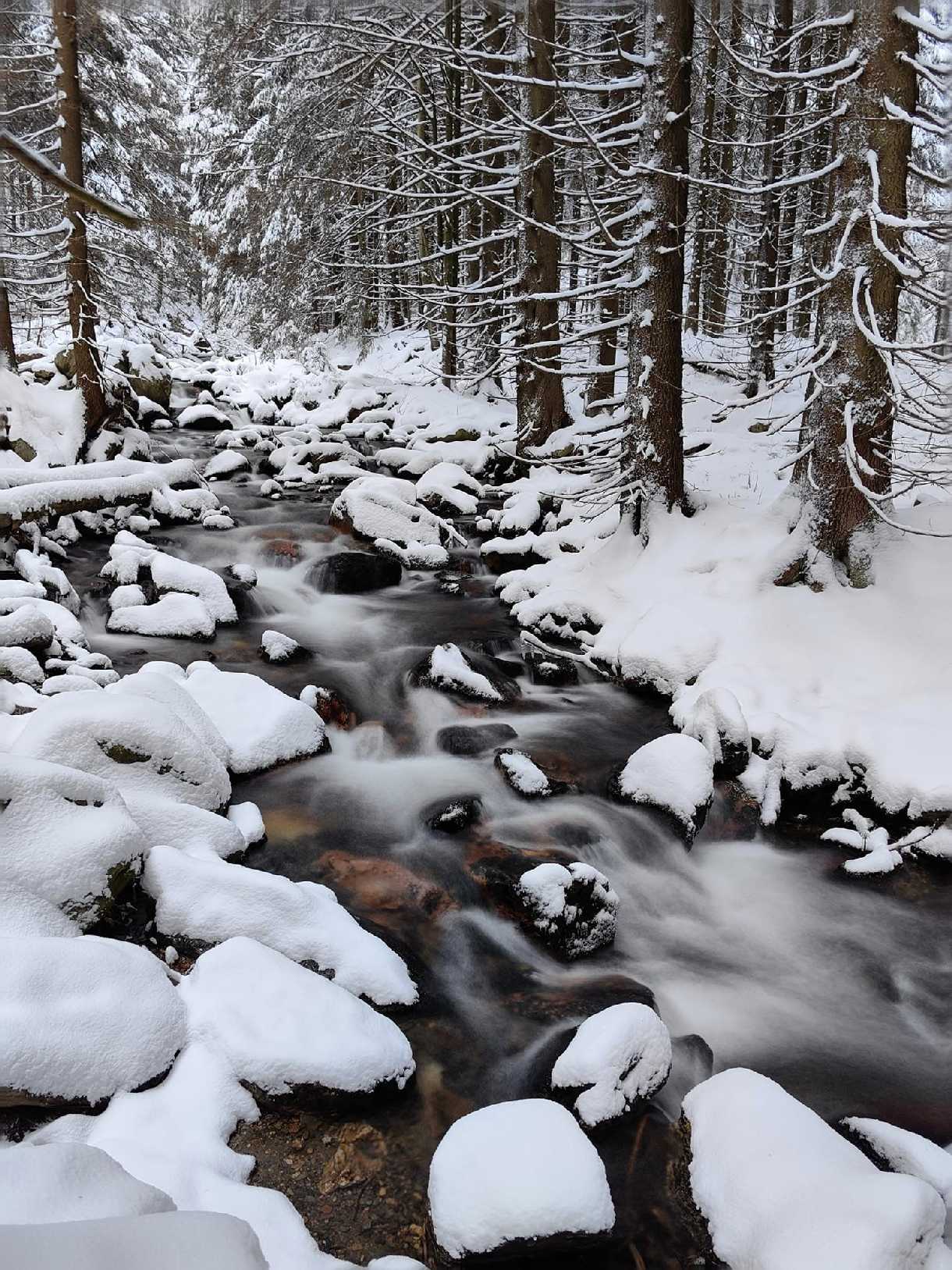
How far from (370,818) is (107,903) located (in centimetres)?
199

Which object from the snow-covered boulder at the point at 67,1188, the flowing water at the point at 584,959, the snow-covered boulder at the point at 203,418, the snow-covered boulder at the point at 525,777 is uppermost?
the snow-covered boulder at the point at 67,1188

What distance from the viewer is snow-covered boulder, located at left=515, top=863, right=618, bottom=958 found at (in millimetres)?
4309

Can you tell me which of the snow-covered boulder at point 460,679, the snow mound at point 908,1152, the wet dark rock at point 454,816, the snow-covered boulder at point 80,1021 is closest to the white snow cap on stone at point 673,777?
the wet dark rock at point 454,816

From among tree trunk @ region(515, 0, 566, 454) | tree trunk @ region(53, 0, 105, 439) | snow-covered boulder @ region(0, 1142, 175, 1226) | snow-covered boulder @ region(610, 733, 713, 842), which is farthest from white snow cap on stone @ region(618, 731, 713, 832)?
tree trunk @ region(53, 0, 105, 439)

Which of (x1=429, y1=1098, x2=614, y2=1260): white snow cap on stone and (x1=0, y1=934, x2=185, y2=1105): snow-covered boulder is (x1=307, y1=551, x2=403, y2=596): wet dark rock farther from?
(x1=429, y1=1098, x2=614, y2=1260): white snow cap on stone

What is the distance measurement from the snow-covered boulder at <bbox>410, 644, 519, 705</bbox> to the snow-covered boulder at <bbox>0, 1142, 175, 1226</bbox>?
4.86m

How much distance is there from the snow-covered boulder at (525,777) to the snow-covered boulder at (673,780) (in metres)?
0.42

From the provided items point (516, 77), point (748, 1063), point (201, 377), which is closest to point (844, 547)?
point (748, 1063)

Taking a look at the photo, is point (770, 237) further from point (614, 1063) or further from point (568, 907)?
point (614, 1063)

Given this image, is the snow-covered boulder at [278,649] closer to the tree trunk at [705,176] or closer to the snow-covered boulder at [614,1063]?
the snow-covered boulder at [614,1063]

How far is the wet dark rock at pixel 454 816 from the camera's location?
5238 mm

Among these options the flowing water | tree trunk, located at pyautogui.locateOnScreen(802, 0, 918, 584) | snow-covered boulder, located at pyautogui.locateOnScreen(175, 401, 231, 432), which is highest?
tree trunk, located at pyautogui.locateOnScreen(802, 0, 918, 584)

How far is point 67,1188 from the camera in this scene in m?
2.06

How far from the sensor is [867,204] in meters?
5.66
